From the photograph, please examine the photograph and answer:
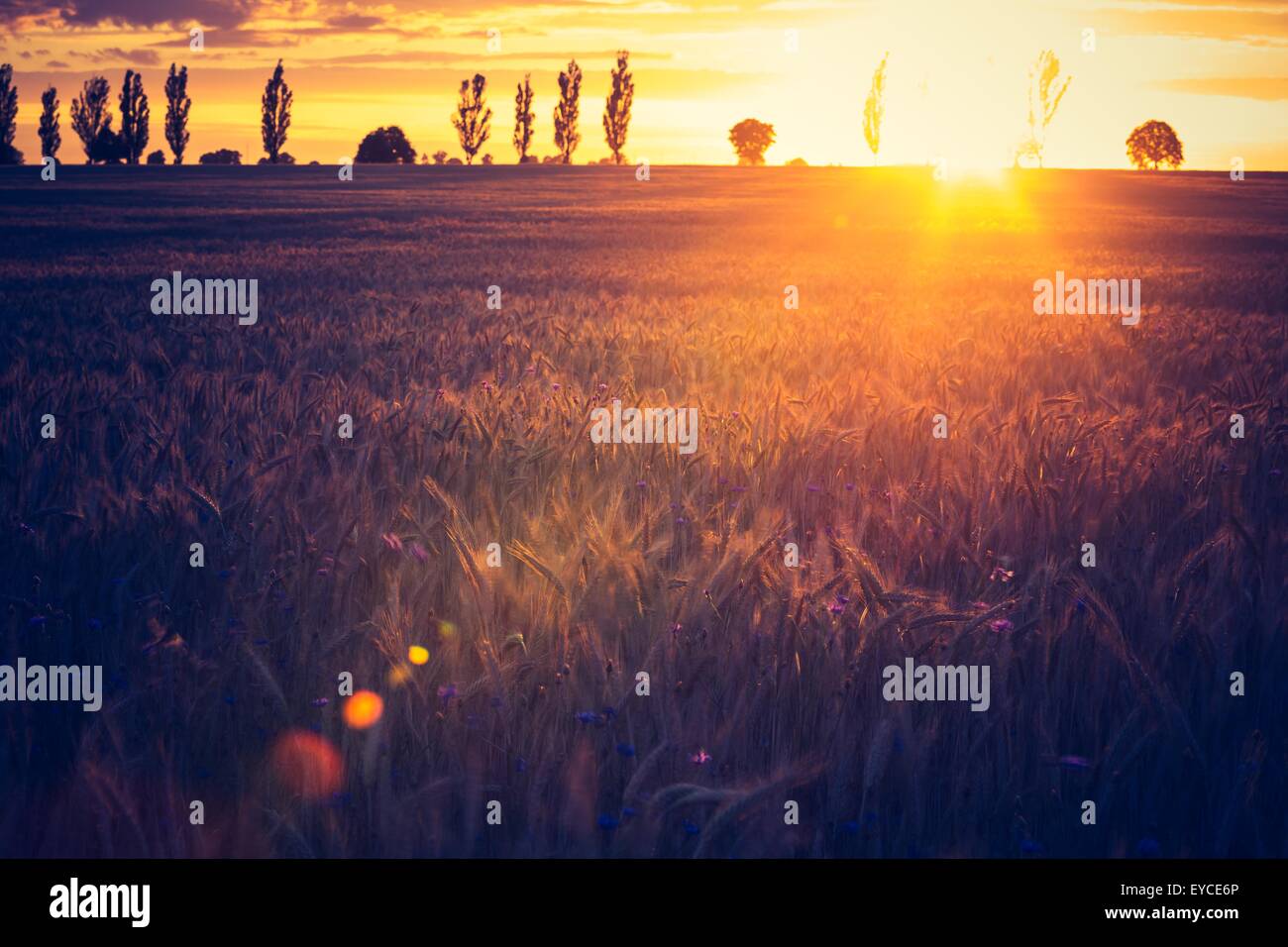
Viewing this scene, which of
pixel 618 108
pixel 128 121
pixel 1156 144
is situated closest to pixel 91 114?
pixel 128 121

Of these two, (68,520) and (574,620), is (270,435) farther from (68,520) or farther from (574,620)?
(574,620)

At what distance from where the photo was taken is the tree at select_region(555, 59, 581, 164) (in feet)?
278

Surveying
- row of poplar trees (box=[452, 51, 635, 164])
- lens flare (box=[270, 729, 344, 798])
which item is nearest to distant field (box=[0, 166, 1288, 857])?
lens flare (box=[270, 729, 344, 798])

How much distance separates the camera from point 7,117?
76.4 meters

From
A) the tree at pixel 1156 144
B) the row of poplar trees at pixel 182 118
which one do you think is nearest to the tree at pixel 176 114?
the row of poplar trees at pixel 182 118

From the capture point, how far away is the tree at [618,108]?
81812mm

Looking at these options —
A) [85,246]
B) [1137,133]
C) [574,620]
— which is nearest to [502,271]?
[85,246]

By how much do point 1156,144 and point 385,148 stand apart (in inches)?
2368

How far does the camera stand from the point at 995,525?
125 inches

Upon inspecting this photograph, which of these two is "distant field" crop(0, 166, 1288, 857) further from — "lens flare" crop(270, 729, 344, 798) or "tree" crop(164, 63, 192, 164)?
"tree" crop(164, 63, 192, 164)

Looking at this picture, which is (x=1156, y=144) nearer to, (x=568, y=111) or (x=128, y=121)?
(x=568, y=111)

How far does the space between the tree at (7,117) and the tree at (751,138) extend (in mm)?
62898

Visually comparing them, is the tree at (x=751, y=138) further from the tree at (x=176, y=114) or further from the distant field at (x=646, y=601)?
the distant field at (x=646, y=601)

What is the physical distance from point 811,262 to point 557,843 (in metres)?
18.1
